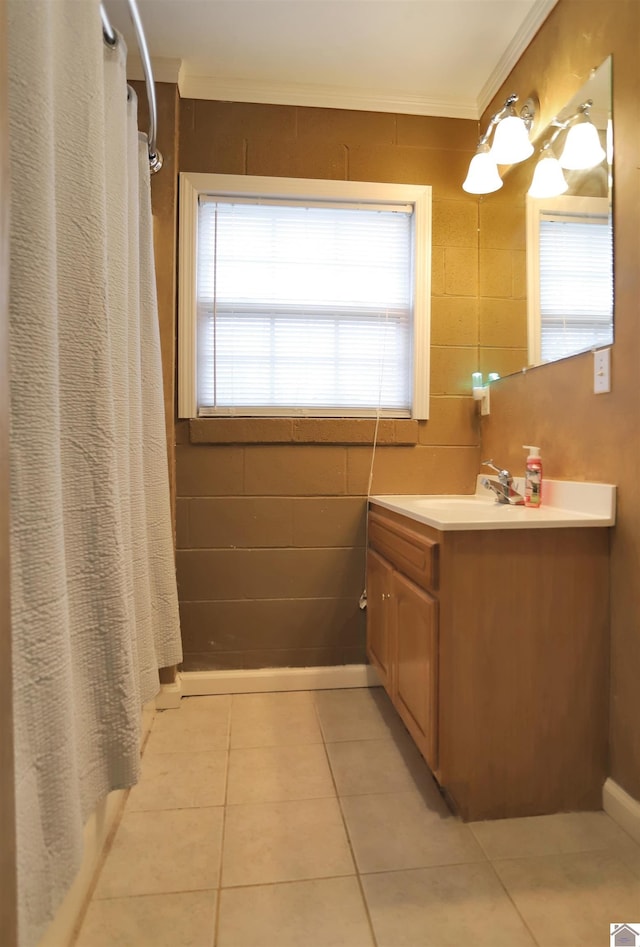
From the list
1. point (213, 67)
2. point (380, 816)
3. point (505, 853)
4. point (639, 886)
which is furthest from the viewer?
point (213, 67)

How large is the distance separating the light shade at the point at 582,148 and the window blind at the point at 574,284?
144 mm

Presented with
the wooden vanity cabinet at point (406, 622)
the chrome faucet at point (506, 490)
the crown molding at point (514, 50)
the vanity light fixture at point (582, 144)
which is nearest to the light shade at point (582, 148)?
the vanity light fixture at point (582, 144)

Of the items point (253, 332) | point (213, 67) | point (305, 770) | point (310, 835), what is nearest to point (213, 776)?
point (305, 770)

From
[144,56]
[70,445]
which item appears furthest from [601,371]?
[144,56]

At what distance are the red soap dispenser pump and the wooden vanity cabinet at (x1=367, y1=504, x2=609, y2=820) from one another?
261 millimetres

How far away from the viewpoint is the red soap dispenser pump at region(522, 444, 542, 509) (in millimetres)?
1570

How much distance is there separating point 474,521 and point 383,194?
58.8 inches

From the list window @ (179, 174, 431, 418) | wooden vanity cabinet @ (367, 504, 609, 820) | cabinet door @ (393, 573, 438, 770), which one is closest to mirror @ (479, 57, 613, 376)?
window @ (179, 174, 431, 418)

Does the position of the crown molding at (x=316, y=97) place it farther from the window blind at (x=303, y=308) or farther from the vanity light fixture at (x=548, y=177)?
the vanity light fixture at (x=548, y=177)

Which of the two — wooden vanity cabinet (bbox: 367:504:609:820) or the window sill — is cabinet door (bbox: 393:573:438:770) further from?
the window sill

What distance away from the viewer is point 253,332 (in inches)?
79.7

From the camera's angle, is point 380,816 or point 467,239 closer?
point 380,816

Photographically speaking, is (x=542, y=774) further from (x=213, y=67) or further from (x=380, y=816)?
(x=213, y=67)

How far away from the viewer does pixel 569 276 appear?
152cm
